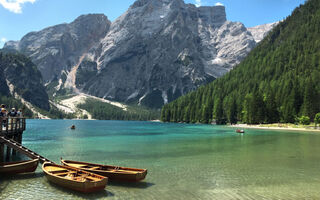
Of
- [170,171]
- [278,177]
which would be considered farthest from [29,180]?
[278,177]

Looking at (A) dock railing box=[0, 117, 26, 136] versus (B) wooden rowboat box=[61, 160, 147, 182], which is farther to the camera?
(A) dock railing box=[0, 117, 26, 136]

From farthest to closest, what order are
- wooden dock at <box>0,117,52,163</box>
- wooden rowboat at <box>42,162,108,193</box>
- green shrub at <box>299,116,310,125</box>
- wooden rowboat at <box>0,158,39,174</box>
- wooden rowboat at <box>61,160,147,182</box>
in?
green shrub at <box>299,116,310,125</box>, wooden dock at <box>0,117,52,163</box>, wooden rowboat at <box>0,158,39,174</box>, wooden rowboat at <box>61,160,147,182</box>, wooden rowboat at <box>42,162,108,193</box>

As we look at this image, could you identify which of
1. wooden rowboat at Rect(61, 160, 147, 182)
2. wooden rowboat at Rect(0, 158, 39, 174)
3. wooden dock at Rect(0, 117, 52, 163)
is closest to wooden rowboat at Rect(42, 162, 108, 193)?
wooden rowboat at Rect(61, 160, 147, 182)

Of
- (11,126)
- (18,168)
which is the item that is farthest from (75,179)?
(11,126)

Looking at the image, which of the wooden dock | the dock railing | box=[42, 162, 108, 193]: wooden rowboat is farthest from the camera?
the dock railing

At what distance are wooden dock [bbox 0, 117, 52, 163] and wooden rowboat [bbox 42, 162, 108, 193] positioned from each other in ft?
17.0

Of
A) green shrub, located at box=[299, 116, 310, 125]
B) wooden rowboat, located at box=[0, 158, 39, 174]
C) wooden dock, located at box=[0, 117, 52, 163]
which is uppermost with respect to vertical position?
green shrub, located at box=[299, 116, 310, 125]

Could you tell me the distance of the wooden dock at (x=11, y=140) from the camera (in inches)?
1117

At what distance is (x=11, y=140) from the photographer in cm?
3011

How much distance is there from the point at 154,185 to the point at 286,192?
37.1 feet

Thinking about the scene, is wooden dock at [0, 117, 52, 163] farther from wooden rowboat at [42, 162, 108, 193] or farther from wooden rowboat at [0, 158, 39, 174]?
wooden rowboat at [42, 162, 108, 193]

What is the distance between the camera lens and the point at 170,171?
28.8 m

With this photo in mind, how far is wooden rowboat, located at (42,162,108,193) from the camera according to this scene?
64.2 ft

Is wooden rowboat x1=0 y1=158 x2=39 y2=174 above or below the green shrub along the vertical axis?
below
